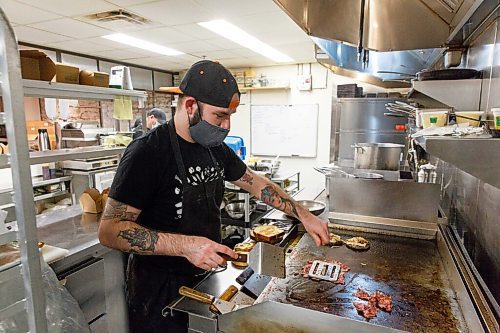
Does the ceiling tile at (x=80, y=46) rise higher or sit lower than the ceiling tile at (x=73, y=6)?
lower

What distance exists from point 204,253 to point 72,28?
3909mm

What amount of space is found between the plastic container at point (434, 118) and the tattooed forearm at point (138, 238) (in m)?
1.15

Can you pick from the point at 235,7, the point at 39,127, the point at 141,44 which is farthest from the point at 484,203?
the point at 39,127

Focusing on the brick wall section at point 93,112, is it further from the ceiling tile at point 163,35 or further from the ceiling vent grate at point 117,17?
the ceiling vent grate at point 117,17

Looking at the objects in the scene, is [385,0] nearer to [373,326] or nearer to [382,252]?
[382,252]

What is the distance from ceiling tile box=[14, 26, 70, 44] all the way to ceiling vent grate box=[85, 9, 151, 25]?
0.97 meters

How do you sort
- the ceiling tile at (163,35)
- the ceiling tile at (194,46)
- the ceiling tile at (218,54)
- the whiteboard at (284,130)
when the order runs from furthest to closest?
the whiteboard at (284,130) < the ceiling tile at (218,54) < the ceiling tile at (194,46) < the ceiling tile at (163,35)

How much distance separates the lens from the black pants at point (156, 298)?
1.38 m

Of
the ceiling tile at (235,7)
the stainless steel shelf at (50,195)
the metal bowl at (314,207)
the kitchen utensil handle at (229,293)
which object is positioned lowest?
the stainless steel shelf at (50,195)

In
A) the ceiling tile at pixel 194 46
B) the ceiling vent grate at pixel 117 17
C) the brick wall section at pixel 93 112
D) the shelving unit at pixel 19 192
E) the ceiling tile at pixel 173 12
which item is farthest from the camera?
the brick wall section at pixel 93 112

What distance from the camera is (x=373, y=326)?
0.95 metres

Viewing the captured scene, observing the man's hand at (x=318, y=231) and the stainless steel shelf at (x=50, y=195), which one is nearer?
the man's hand at (x=318, y=231)

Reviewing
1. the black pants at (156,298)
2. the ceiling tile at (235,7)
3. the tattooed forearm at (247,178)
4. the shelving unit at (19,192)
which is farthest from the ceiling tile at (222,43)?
the shelving unit at (19,192)

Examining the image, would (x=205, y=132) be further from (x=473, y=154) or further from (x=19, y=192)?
(x=473, y=154)
